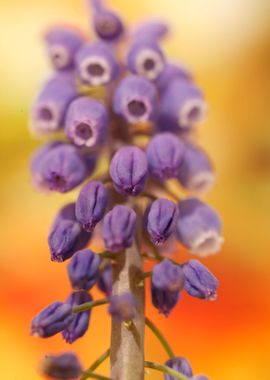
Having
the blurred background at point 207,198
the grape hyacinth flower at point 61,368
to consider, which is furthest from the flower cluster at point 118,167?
the blurred background at point 207,198

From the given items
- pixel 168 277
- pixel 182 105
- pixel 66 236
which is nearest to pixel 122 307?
pixel 168 277

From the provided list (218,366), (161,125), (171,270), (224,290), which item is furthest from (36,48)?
(171,270)

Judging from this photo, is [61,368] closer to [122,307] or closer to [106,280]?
[122,307]

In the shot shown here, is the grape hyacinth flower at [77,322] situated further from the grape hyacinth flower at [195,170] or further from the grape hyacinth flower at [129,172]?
the grape hyacinth flower at [195,170]

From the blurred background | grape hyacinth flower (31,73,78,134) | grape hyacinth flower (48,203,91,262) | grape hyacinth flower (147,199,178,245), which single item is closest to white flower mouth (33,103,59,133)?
grape hyacinth flower (31,73,78,134)

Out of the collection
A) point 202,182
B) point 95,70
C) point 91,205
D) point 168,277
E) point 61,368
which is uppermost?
point 95,70

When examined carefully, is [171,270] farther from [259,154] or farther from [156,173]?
[259,154]
